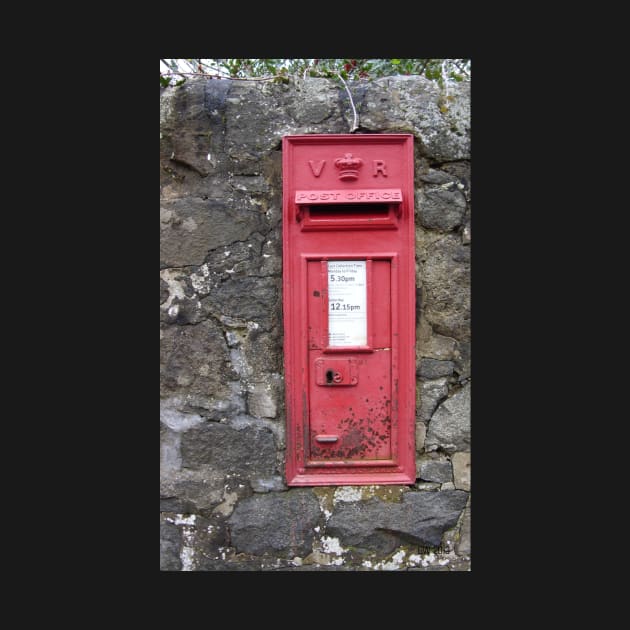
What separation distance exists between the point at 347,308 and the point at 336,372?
363 millimetres

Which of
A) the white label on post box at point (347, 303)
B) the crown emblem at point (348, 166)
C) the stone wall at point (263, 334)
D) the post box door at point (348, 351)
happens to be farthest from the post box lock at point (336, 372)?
the crown emblem at point (348, 166)

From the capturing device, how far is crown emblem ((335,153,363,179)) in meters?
2.22

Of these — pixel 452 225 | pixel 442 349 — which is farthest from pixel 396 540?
pixel 452 225

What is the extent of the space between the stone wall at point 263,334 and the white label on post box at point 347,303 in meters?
0.30

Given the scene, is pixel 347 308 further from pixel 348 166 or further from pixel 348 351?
pixel 348 166

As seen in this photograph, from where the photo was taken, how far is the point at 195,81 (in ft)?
7.57

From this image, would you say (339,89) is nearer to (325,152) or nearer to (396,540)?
(325,152)

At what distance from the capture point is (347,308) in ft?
7.47

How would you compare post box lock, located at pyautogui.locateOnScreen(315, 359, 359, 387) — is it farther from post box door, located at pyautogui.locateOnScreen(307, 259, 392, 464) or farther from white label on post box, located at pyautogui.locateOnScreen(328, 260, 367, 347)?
white label on post box, located at pyautogui.locateOnScreen(328, 260, 367, 347)

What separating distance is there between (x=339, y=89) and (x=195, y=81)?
82 centimetres

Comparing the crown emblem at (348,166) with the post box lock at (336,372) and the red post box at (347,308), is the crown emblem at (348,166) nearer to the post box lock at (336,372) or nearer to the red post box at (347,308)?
the red post box at (347,308)

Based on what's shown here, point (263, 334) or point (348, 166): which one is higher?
point (348, 166)

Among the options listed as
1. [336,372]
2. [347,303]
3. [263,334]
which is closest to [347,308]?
[347,303]

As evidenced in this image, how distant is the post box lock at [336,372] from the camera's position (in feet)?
7.42
